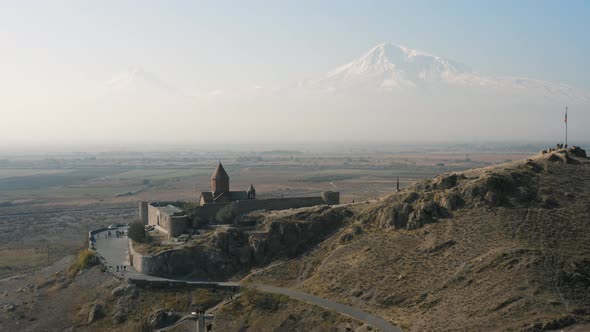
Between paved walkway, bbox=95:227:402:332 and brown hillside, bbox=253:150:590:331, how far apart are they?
0.76m

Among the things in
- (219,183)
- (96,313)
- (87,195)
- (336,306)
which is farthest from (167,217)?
(87,195)

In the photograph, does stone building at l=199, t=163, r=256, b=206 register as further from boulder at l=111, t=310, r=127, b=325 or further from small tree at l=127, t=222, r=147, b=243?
boulder at l=111, t=310, r=127, b=325

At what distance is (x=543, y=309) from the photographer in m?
29.2

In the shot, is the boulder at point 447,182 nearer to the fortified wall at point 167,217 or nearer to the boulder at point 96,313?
the fortified wall at point 167,217

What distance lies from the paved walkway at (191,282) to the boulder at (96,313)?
2.84 meters

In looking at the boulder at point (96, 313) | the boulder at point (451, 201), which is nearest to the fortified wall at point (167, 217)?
the boulder at point (96, 313)

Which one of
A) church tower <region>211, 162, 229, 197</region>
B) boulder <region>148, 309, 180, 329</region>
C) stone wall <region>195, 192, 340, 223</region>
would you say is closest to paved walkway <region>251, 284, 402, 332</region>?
boulder <region>148, 309, 180, 329</region>

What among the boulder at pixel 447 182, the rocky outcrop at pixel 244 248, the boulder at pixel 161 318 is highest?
the boulder at pixel 447 182

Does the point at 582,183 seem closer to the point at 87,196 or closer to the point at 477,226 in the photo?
the point at 477,226

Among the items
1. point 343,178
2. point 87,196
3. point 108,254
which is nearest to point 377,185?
point 343,178

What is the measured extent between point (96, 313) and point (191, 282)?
267 inches

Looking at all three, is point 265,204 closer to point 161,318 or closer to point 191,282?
point 191,282

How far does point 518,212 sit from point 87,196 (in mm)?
105140

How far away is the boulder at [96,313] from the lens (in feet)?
137
